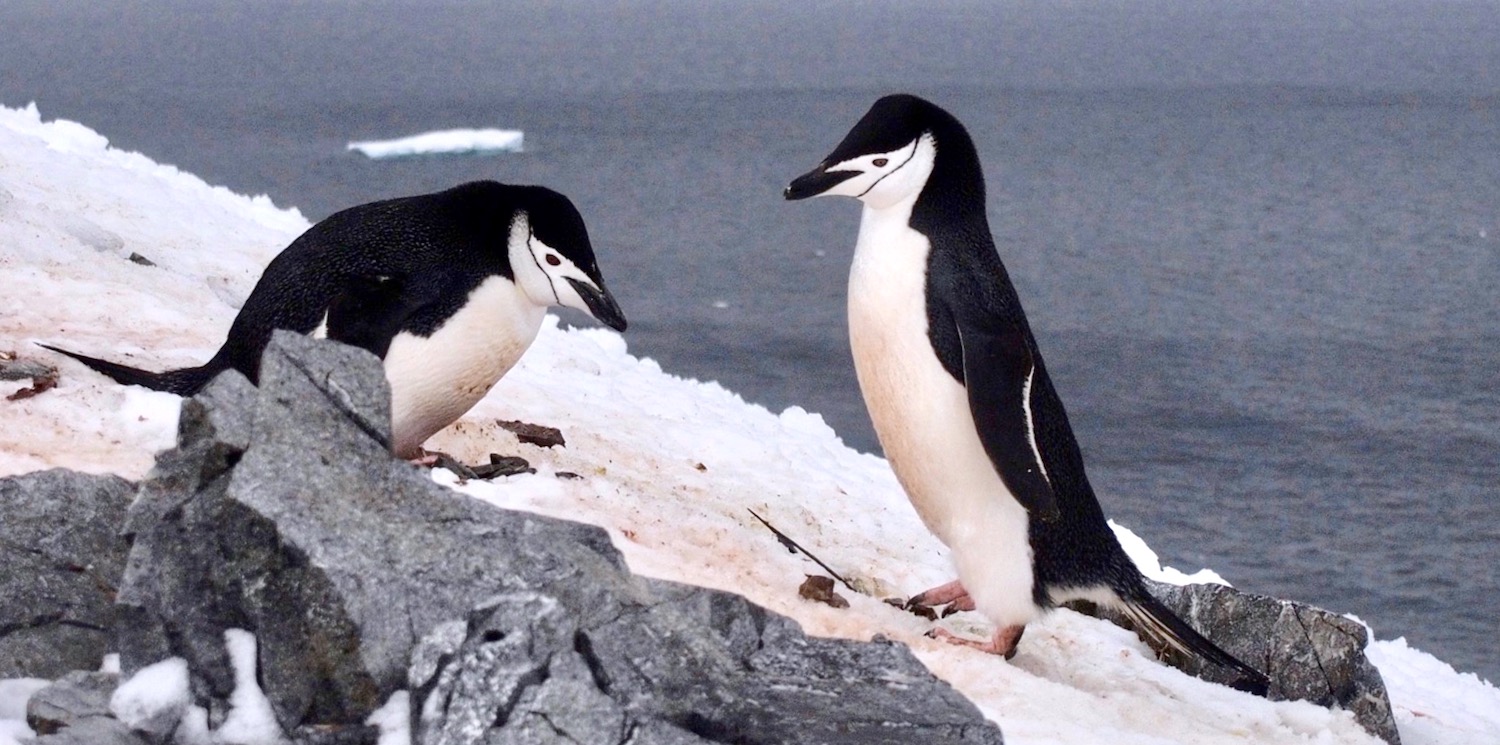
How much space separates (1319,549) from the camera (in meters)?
13.1

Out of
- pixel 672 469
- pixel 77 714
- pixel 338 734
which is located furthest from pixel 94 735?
pixel 672 469

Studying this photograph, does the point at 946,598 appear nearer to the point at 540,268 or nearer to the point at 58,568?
the point at 540,268

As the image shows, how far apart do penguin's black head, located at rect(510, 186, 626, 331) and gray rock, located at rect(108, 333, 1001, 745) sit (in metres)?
1.51

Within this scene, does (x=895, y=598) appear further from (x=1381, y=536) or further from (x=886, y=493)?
(x=1381, y=536)

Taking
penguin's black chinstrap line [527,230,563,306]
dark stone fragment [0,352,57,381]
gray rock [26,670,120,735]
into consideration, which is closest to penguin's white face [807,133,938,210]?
penguin's black chinstrap line [527,230,563,306]

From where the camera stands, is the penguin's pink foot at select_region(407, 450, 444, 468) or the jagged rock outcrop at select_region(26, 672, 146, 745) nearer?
the jagged rock outcrop at select_region(26, 672, 146, 745)

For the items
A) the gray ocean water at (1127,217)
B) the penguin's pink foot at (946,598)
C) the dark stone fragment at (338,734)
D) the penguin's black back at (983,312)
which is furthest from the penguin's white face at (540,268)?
the dark stone fragment at (338,734)

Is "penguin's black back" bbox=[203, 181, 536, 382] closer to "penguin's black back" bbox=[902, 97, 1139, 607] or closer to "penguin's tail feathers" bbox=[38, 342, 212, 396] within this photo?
"penguin's tail feathers" bbox=[38, 342, 212, 396]

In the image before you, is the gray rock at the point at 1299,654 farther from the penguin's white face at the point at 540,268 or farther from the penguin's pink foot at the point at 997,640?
the penguin's white face at the point at 540,268

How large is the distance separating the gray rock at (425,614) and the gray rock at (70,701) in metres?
0.09

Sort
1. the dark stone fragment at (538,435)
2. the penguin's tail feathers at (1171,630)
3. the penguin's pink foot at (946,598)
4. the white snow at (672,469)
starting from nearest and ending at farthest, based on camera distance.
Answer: the white snow at (672,469) → the penguin's tail feathers at (1171,630) → the penguin's pink foot at (946,598) → the dark stone fragment at (538,435)

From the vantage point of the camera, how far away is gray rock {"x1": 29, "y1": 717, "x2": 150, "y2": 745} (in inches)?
119

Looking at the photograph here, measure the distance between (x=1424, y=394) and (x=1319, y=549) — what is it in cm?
693

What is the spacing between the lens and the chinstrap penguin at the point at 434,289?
186 inches
